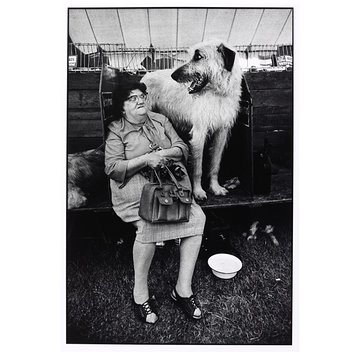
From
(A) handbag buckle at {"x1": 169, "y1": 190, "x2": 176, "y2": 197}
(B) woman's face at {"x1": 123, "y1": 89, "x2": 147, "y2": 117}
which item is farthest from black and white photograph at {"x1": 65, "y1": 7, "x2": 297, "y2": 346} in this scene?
(A) handbag buckle at {"x1": 169, "y1": 190, "x2": 176, "y2": 197}

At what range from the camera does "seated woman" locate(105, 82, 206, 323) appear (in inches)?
99.3

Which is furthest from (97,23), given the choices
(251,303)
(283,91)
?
(251,303)

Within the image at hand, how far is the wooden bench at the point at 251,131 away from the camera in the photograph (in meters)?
2.62

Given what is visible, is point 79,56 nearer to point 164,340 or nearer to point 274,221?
point 274,221

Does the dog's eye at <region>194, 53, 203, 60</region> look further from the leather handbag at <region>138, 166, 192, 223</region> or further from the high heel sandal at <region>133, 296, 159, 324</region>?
the high heel sandal at <region>133, 296, 159, 324</region>

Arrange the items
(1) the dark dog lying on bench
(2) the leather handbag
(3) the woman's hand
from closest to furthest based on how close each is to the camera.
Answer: (2) the leather handbag < (3) the woman's hand < (1) the dark dog lying on bench

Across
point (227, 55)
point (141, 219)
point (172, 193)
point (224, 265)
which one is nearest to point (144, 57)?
point (227, 55)

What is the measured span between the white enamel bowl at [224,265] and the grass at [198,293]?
5 cm

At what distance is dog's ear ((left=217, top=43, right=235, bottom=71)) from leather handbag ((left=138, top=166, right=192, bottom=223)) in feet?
3.03

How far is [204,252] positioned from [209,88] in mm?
1255

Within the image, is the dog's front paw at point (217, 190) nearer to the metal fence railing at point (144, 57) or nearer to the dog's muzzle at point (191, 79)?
the dog's muzzle at point (191, 79)

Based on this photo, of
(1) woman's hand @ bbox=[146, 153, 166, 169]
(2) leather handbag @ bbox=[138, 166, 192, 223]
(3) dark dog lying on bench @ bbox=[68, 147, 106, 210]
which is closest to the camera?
(2) leather handbag @ bbox=[138, 166, 192, 223]

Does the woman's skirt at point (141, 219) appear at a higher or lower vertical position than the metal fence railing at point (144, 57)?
lower

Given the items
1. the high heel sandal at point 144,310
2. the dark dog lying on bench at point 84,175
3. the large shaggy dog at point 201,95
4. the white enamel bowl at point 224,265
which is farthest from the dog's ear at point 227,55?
the high heel sandal at point 144,310
